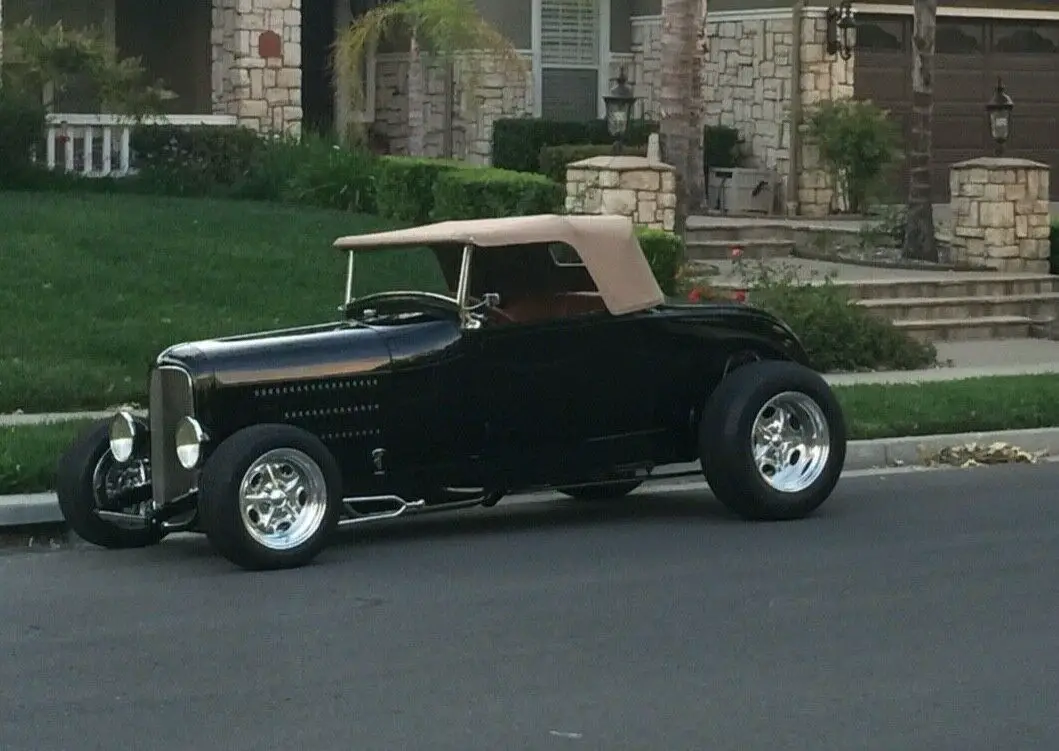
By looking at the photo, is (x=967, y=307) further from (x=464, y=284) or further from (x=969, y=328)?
(x=464, y=284)

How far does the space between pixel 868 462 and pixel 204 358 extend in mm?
5342

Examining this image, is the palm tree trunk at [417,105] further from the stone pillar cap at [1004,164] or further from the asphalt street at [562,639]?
the asphalt street at [562,639]

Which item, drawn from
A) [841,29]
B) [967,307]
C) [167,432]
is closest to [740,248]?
[967,307]

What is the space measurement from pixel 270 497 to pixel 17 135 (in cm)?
1262

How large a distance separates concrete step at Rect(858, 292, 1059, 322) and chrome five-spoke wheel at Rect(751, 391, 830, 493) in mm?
8058

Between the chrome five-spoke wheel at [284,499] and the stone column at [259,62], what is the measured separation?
1609 centimetres

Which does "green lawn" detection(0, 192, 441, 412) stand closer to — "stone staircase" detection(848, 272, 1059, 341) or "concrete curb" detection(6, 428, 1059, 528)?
"concrete curb" detection(6, 428, 1059, 528)

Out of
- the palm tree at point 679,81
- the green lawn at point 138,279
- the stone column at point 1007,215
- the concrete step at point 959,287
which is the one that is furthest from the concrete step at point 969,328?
the green lawn at point 138,279

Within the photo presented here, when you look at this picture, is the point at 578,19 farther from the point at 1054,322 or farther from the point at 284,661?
the point at 284,661

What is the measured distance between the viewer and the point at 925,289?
2039cm

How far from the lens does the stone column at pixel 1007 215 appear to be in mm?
21891

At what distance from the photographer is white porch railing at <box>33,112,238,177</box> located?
22922 mm

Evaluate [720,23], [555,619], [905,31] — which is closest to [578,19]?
[720,23]

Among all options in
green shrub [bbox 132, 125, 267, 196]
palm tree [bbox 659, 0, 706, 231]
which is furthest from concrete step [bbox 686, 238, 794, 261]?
green shrub [bbox 132, 125, 267, 196]
